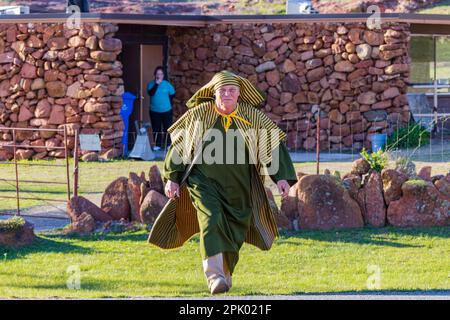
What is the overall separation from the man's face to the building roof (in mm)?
11376

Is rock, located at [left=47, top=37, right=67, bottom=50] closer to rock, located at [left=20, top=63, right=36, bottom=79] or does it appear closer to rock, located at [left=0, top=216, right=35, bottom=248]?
rock, located at [left=20, top=63, right=36, bottom=79]

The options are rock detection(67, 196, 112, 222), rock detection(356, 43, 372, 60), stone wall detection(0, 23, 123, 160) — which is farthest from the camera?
rock detection(356, 43, 372, 60)

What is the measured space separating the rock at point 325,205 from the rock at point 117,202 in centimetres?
207

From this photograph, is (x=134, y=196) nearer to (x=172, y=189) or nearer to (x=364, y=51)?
(x=172, y=189)

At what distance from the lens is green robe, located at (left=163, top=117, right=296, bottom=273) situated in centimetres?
991

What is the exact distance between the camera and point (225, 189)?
398 inches

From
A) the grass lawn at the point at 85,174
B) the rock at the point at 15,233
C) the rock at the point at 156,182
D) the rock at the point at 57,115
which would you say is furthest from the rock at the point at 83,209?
the rock at the point at 57,115

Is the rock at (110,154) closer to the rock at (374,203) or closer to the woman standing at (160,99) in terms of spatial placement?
the woman standing at (160,99)

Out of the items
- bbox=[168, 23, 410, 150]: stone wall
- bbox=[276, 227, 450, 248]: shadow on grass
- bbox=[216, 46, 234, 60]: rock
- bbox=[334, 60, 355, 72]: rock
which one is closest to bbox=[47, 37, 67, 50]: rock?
bbox=[168, 23, 410, 150]: stone wall

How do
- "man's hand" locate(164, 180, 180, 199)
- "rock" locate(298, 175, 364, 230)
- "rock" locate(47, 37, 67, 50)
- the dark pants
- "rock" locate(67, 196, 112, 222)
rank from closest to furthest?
"man's hand" locate(164, 180, 180, 199)
"rock" locate(298, 175, 364, 230)
"rock" locate(67, 196, 112, 222)
"rock" locate(47, 37, 67, 50)
the dark pants

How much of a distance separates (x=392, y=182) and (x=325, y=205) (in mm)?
822

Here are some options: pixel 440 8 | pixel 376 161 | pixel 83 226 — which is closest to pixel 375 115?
pixel 376 161
